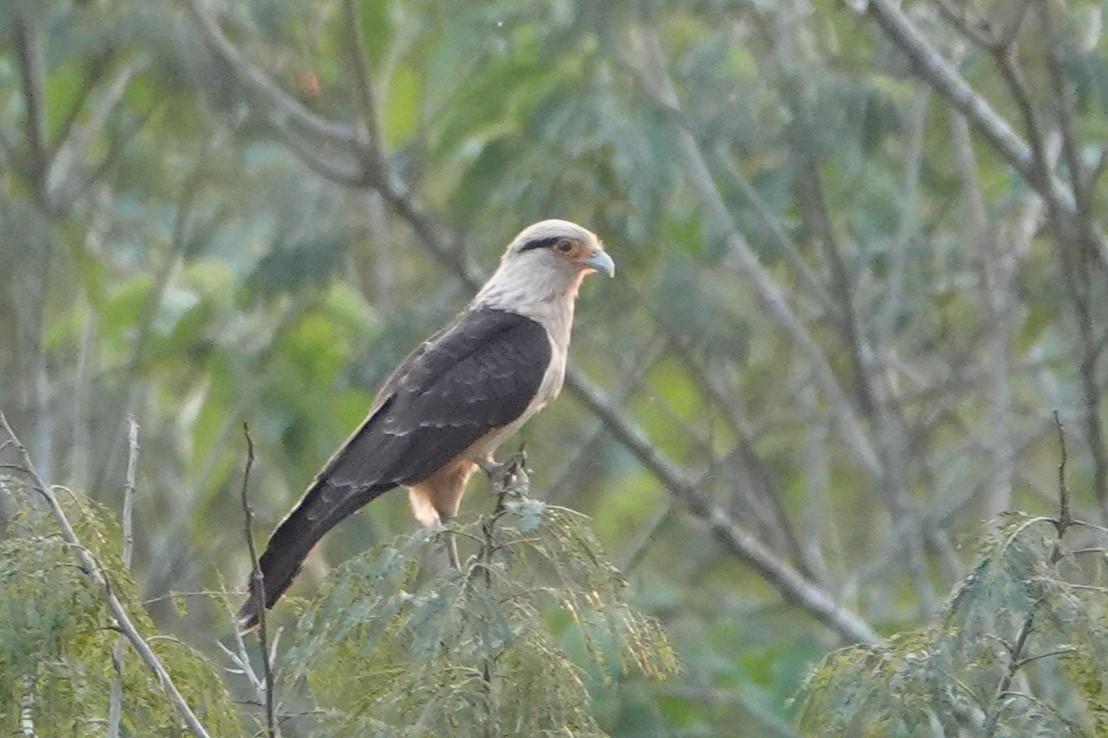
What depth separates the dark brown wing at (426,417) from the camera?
5.64m

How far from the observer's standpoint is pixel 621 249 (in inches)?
332

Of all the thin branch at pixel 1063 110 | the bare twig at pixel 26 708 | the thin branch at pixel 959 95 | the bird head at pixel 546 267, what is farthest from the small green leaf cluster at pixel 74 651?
the thin branch at pixel 1063 110

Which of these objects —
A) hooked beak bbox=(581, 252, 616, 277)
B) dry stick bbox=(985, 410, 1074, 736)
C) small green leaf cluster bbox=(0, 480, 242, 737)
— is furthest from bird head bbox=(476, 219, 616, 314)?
dry stick bbox=(985, 410, 1074, 736)

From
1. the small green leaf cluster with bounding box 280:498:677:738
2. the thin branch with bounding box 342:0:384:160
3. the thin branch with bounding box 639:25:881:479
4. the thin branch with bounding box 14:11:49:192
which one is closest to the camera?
the small green leaf cluster with bounding box 280:498:677:738

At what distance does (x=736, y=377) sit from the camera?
1068cm

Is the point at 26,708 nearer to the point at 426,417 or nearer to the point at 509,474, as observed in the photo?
the point at 509,474

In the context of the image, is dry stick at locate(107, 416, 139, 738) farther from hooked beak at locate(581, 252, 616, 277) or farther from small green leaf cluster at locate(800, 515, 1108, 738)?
hooked beak at locate(581, 252, 616, 277)

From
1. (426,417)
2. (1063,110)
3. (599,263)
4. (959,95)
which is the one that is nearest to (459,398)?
(426,417)

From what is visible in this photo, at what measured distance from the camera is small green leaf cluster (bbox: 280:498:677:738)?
3643 mm

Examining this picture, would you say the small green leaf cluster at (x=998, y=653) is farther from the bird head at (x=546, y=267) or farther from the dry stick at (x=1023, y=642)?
the bird head at (x=546, y=267)

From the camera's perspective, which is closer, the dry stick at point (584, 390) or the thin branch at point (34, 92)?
the dry stick at point (584, 390)

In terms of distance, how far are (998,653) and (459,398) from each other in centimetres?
289

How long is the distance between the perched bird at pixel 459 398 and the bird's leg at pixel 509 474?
0.11 feet

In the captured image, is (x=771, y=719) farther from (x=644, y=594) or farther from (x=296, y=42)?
(x=296, y=42)
